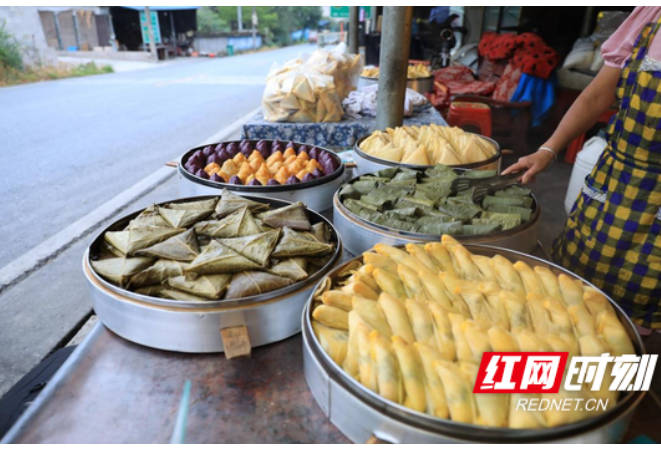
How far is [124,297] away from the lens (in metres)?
1.37

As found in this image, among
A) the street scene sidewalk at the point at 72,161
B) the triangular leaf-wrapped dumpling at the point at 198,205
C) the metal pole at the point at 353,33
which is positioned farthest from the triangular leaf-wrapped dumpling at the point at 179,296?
the metal pole at the point at 353,33

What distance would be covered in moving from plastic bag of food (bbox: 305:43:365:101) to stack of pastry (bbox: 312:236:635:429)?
316 cm

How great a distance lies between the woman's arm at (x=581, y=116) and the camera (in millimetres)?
2135

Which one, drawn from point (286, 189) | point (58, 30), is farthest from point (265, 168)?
point (58, 30)

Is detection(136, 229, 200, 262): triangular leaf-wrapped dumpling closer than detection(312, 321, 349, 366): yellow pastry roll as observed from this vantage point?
No

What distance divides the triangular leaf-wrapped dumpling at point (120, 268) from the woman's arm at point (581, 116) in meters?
1.77

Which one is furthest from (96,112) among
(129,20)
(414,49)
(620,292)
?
(129,20)

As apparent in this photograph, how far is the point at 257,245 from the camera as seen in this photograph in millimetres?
1563

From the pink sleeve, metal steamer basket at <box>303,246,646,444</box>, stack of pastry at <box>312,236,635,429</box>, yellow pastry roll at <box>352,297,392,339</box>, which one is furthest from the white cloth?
metal steamer basket at <box>303,246,646,444</box>

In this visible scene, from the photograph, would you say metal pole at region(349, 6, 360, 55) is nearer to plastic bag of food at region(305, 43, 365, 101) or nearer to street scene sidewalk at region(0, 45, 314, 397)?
street scene sidewalk at region(0, 45, 314, 397)

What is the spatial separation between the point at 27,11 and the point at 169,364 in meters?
22.2

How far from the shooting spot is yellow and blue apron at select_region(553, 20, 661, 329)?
5.90ft

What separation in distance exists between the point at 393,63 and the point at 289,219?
1871 mm

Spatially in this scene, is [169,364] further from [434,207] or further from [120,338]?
[434,207]
